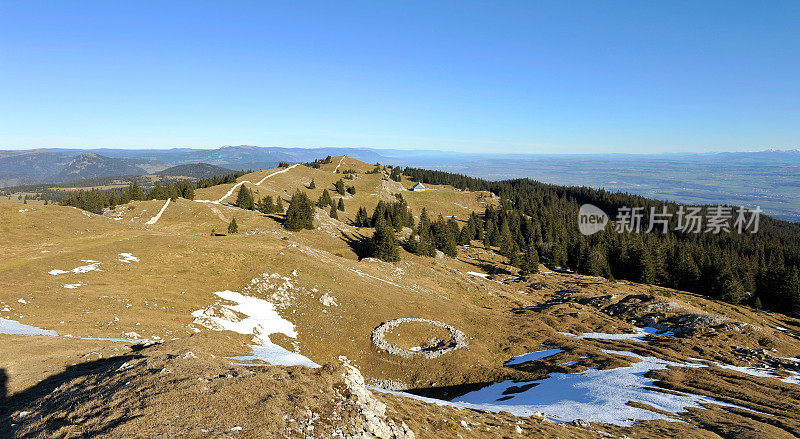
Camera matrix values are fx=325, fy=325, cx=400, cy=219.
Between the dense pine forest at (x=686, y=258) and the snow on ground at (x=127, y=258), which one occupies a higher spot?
the snow on ground at (x=127, y=258)

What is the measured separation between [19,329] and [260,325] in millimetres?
17104

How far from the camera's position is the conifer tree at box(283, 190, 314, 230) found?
7400 centimetres

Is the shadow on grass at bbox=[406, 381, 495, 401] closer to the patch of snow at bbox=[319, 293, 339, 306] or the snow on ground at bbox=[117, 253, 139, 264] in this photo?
the patch of snow at bbox=[319, 293, 339, 306]

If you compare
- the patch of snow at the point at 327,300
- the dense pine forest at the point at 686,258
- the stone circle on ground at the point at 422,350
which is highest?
the patch of snow at the point at 327,300

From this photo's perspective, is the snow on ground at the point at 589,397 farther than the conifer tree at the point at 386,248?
No

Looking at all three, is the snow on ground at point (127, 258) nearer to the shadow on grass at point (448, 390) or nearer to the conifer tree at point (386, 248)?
the shadow on grass at point (448, 390)

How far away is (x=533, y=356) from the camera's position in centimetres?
3722

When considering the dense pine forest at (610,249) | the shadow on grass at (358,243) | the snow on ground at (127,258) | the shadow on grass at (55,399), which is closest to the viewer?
the shadow on grass at (55,399)

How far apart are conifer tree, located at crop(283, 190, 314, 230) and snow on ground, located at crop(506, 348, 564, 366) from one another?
5422cm

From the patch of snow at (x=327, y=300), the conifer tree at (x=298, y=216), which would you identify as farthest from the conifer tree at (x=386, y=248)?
the patch of snow at (x=327, y=300)

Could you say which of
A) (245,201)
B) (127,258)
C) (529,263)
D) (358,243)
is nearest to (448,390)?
(127,258)

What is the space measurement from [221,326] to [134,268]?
15908mm

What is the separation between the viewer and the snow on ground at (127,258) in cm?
3944

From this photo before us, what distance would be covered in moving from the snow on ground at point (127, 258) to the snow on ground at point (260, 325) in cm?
1201
